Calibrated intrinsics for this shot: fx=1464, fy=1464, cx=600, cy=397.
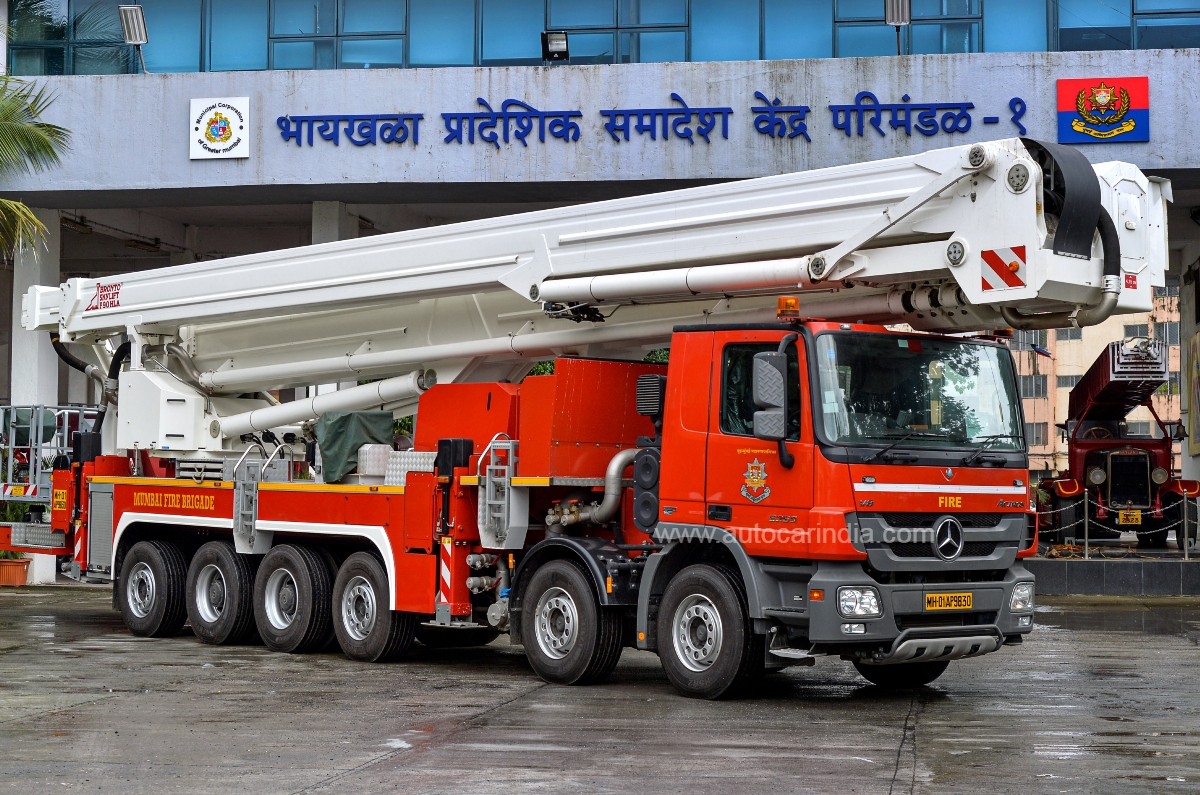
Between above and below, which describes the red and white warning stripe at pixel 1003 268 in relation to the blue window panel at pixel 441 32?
below

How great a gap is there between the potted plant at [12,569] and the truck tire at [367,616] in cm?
1111

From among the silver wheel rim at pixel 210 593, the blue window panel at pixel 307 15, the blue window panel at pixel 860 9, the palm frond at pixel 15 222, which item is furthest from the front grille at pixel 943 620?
the blue window panel at pixel 307 15

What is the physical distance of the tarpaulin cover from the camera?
13102mm

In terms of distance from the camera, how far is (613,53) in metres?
21.1

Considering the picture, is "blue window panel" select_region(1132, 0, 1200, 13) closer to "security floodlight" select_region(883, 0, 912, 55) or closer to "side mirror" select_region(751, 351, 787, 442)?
"security floodlight" select_region(883, 0, 912, 55)

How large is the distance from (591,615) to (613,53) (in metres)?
12.1

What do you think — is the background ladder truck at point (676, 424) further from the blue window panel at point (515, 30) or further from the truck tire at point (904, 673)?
the blue window panel at point (515, 30)

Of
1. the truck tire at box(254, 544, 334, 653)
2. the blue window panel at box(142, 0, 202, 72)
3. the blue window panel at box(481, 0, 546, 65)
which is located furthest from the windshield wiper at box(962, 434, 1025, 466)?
the blue window panel at box(142, 0, 202, 72)

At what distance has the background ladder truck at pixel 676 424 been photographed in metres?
9.60

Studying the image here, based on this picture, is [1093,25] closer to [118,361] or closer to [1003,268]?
[1003,268]

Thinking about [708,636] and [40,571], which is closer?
[708,636]

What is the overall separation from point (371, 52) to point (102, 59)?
413 cm

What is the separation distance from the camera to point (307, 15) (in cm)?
2162

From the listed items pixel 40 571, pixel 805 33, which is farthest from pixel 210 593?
pixel 805 33
